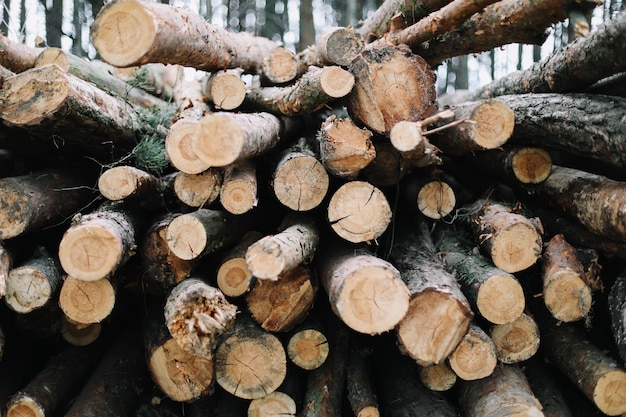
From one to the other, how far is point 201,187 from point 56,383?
1.35 metres

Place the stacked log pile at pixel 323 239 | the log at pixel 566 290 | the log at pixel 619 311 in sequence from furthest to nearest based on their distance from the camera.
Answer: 1. the log at pixel 566 290
2. the log at pixel 619 311
3. the stacked log pile at pixel 323 239

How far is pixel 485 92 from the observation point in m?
4.10

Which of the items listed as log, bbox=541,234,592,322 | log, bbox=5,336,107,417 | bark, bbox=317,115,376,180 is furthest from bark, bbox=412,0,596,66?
log, bbox=5,336,107,417

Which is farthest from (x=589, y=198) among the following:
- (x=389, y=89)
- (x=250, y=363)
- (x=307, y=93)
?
(x=250, y=363)

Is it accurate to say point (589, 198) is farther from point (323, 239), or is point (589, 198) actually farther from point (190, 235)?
point (190, 235)

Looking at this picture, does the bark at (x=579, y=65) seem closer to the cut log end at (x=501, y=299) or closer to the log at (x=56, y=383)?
the cut log end at (x=501, y=299)

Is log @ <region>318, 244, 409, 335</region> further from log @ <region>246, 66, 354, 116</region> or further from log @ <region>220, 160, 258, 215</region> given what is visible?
log @ <region>246, 66, 354, 116</region>

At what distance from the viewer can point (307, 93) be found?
2.91 meters

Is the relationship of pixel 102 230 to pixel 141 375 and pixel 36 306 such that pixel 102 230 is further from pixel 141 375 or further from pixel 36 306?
pixel 141 375

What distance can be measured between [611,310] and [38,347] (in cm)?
330

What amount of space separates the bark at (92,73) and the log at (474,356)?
2.64 meters

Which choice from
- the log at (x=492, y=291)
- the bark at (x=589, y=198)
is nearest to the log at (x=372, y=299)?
the log at (x=492, y=291)

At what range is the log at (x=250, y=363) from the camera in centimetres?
271

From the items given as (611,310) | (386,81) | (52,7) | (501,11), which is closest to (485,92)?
(501,11)
